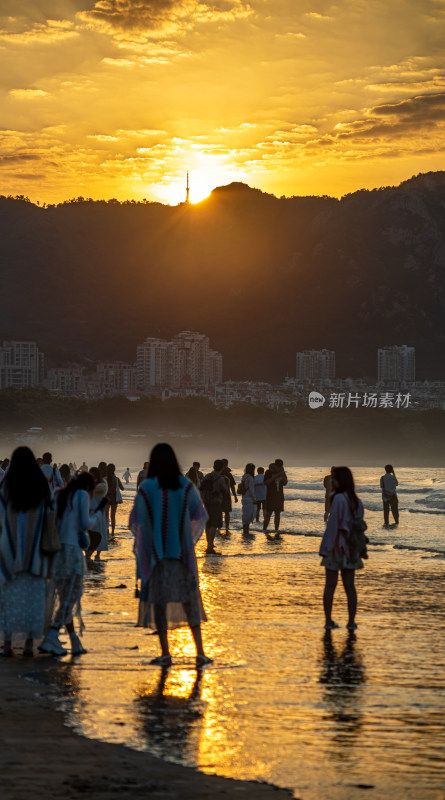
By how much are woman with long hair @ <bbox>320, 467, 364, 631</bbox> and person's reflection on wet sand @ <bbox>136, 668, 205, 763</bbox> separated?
2.66 m

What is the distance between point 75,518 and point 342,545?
2615 millimetres

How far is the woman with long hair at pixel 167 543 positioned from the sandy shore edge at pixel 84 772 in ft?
6.01

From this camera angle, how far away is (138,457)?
551 ft

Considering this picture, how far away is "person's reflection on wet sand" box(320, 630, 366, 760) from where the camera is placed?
20.3 feet

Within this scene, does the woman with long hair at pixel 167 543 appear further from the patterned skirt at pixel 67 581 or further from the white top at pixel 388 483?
the white top at pixel 388 483

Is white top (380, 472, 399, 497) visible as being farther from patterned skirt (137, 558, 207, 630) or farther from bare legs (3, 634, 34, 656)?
patterned skirt (137, 558, 207, 630)

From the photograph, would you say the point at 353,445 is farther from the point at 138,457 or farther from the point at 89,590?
the point at 89,590

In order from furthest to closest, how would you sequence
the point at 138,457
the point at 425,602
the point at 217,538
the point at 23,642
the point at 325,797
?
the point at 138,457 < the point at 217,538 < the point at 425,602 < the point at 23,642 < the point at 325,797

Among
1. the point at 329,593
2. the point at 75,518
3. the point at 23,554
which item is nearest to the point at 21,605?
the point at 23,554

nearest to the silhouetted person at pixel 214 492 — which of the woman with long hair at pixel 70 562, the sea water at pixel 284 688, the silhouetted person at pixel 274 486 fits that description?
the silhouetted person at pixel 274 486

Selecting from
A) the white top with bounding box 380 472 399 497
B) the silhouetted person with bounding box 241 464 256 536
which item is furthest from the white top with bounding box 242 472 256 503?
the white top with bounding box 380 472 399 497

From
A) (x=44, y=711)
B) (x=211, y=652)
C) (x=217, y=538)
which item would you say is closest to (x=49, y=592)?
(x=211, y=652)

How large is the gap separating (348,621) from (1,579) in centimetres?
352

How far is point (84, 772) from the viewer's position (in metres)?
5.34
